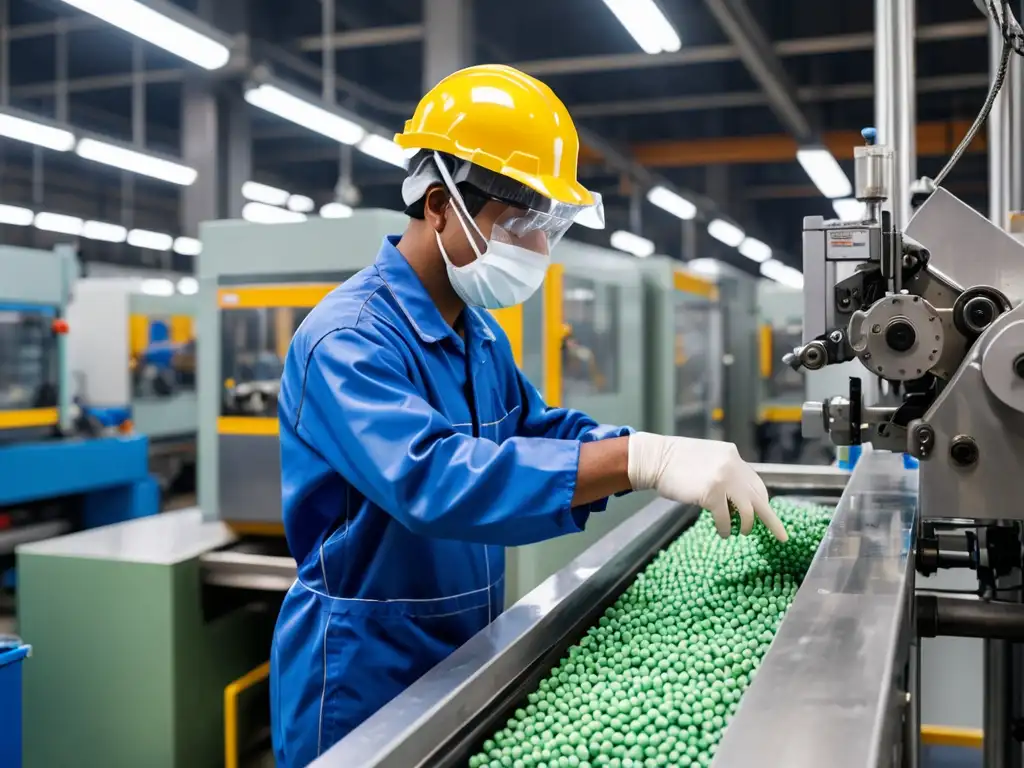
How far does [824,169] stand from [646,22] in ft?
11.6

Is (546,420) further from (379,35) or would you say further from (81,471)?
(379,35)

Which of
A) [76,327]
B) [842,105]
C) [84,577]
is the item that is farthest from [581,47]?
[84,577]

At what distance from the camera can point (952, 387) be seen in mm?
1347

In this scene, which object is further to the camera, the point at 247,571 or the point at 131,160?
the point at 131,160

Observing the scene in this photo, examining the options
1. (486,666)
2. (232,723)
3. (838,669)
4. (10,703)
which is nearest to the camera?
(838,669)

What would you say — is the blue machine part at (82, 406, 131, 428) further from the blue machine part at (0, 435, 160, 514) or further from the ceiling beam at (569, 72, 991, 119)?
the ceiling beam at (569, 72, 991, 119)

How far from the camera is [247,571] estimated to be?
2566mm

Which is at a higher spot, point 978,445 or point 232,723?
point 978,445

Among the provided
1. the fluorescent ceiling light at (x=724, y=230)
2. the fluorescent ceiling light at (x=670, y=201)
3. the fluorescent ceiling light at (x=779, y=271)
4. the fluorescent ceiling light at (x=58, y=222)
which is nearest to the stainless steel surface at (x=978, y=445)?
the fluorescent ceiling light at (x=670, y=201)

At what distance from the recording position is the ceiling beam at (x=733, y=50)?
6.66 metres

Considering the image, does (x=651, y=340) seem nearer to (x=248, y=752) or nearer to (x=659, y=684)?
(x=248, y=752)

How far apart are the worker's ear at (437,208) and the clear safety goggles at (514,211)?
0.08 feet

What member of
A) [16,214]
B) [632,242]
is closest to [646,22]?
[16,214]

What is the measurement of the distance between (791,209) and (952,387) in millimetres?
13946
